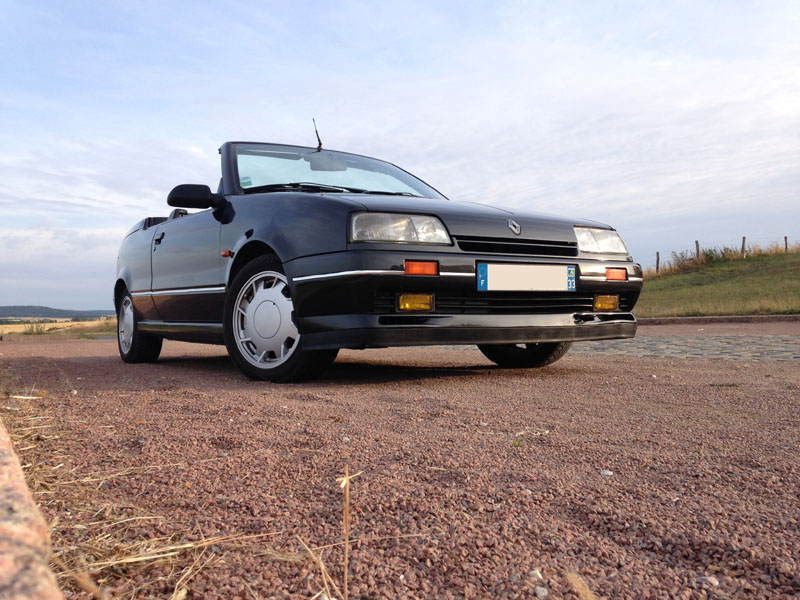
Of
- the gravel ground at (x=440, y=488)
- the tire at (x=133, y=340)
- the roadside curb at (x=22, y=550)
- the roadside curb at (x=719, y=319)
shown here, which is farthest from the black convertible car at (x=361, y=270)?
the roadside curb at (x=719, y=319)

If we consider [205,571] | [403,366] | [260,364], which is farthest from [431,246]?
[205,571]

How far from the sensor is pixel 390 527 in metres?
1.45

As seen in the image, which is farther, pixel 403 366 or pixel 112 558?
pixel 403 366

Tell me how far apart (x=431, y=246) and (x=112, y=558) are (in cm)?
267

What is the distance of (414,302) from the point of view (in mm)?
3678

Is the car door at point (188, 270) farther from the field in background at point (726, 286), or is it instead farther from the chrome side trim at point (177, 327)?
the field in background at point (726, 286)

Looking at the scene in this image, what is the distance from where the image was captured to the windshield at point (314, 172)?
4.75 metres

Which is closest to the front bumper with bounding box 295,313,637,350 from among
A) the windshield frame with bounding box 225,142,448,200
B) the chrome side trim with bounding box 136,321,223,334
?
the chrome side trim with bounding box 136,321,223,334

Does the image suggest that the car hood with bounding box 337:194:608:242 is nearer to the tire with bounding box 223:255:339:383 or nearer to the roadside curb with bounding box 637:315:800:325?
the tire with bounding box 223:255:339:383

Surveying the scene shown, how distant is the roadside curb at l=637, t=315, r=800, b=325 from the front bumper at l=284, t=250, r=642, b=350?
1043cm

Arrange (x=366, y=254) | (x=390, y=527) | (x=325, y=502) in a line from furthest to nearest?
(x=366, y=254) → (x=325, y=502) → (x=390, y=527)

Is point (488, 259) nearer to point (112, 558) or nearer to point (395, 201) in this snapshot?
point (395, 201)

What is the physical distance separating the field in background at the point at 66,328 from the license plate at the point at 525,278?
12.5 meters

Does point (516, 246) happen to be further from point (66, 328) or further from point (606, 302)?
point (66, 328)
